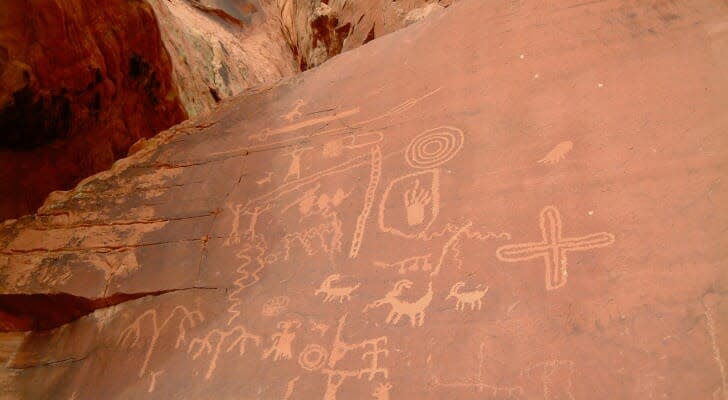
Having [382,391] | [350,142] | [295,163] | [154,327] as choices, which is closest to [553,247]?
[382,391]

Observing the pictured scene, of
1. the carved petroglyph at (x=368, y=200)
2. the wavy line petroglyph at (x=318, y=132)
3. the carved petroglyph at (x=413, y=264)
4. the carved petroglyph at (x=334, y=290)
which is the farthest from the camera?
the wavy line petroglyph at (x=318, y=132)

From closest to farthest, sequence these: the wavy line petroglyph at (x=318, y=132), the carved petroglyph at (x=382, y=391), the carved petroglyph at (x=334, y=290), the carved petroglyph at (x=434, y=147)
→ the carved petroglyph at (x=382, y=391) → the carved petroglyph at (x=334, y=290) → the carved petroglyph at (x=434, y=147) → the wavy line petroglyph at (x=318, y=132)

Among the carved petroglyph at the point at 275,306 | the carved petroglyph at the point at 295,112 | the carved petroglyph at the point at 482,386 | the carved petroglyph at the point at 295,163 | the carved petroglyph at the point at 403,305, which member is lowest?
the carved petroglyph at the point at 482,386

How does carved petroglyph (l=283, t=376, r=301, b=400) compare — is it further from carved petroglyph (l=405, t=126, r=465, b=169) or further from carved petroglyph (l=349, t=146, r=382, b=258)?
carved petroglyph (l=405, t=126, r=465, b=169)

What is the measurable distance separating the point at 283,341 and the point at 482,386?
106 centimetres

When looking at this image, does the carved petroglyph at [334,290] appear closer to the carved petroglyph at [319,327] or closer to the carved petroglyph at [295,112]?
the carved petroglyph at [319,327]

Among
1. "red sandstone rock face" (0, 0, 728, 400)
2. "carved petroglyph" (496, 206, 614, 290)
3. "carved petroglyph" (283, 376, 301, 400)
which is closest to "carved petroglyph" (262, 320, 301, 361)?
"red sandstone rock face" (0, 0, 728, 400)

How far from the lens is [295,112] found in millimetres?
4219

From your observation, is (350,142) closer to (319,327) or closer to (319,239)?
(319,239)

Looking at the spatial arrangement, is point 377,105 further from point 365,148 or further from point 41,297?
point 41,297

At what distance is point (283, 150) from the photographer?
3990 millimetres

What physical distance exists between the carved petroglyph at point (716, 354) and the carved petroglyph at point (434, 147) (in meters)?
1.53

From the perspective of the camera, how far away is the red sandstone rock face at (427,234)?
2.34 meters

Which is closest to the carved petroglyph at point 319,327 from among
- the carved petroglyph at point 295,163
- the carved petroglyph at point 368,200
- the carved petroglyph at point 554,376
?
the carved petroglyph at point 368,200
